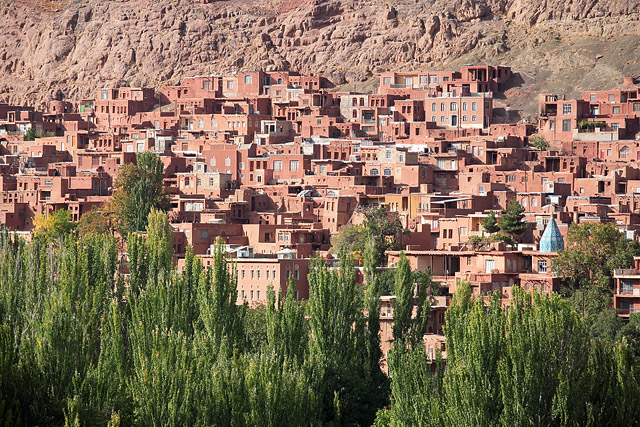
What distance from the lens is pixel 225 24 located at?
93062mm

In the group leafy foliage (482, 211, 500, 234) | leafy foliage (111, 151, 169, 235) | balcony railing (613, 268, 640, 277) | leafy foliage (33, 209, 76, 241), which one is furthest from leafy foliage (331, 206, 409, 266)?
leafy foliage (33, 209, 76, 241)

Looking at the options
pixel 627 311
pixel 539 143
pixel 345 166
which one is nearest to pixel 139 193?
Answer: pixel 345 166

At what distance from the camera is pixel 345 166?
66188mm

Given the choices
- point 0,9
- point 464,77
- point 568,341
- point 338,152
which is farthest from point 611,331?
point 0,9

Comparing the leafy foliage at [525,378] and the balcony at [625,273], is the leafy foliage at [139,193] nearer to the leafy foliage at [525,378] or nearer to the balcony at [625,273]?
the balcony at [625,273]

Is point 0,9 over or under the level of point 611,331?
over

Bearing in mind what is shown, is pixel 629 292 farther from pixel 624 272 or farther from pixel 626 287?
pixel 624 272

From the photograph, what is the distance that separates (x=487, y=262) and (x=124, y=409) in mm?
23701

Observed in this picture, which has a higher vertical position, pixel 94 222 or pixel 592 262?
pixel 94 222

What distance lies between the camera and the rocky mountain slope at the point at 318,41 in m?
81.0

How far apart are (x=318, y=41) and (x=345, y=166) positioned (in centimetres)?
2380

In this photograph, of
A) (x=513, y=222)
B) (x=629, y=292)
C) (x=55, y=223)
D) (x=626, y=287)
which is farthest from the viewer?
(x=55, y=223)

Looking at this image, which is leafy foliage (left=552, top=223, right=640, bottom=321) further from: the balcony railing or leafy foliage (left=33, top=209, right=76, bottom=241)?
leafy foliage (left=33, top=209, right=76, bottom=241)

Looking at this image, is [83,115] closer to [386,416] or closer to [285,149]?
[285,149]
